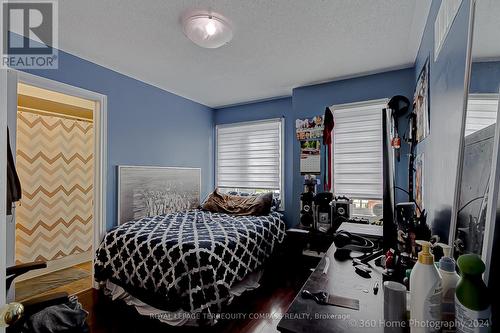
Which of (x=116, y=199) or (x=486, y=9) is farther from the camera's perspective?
(x=116, y=199)

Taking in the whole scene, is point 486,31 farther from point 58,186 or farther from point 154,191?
point 58,186

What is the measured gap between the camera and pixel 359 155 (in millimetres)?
3086

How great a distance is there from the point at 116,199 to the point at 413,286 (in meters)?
3.06

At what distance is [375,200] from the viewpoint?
2977 mm

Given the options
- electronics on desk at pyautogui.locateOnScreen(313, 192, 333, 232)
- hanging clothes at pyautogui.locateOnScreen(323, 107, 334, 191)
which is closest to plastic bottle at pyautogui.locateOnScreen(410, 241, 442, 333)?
electronics on desk at pyautogui.locateOnScreen(313, 192, 333, 232)

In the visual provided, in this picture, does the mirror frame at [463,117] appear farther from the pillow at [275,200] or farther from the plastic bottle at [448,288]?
the pillow at [275,200]

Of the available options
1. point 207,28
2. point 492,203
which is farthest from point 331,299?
point 207,28

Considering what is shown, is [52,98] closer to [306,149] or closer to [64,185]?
[64,185]

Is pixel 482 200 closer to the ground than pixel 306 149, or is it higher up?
closer to the ground

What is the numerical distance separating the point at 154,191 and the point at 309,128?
7.74 feet

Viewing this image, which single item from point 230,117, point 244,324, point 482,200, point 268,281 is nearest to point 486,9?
point 482,200

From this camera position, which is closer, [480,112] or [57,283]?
[480,112]

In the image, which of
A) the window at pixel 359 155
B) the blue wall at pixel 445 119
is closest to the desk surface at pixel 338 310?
the blue wall at pixel 445 119

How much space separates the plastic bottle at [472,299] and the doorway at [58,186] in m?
3.09
